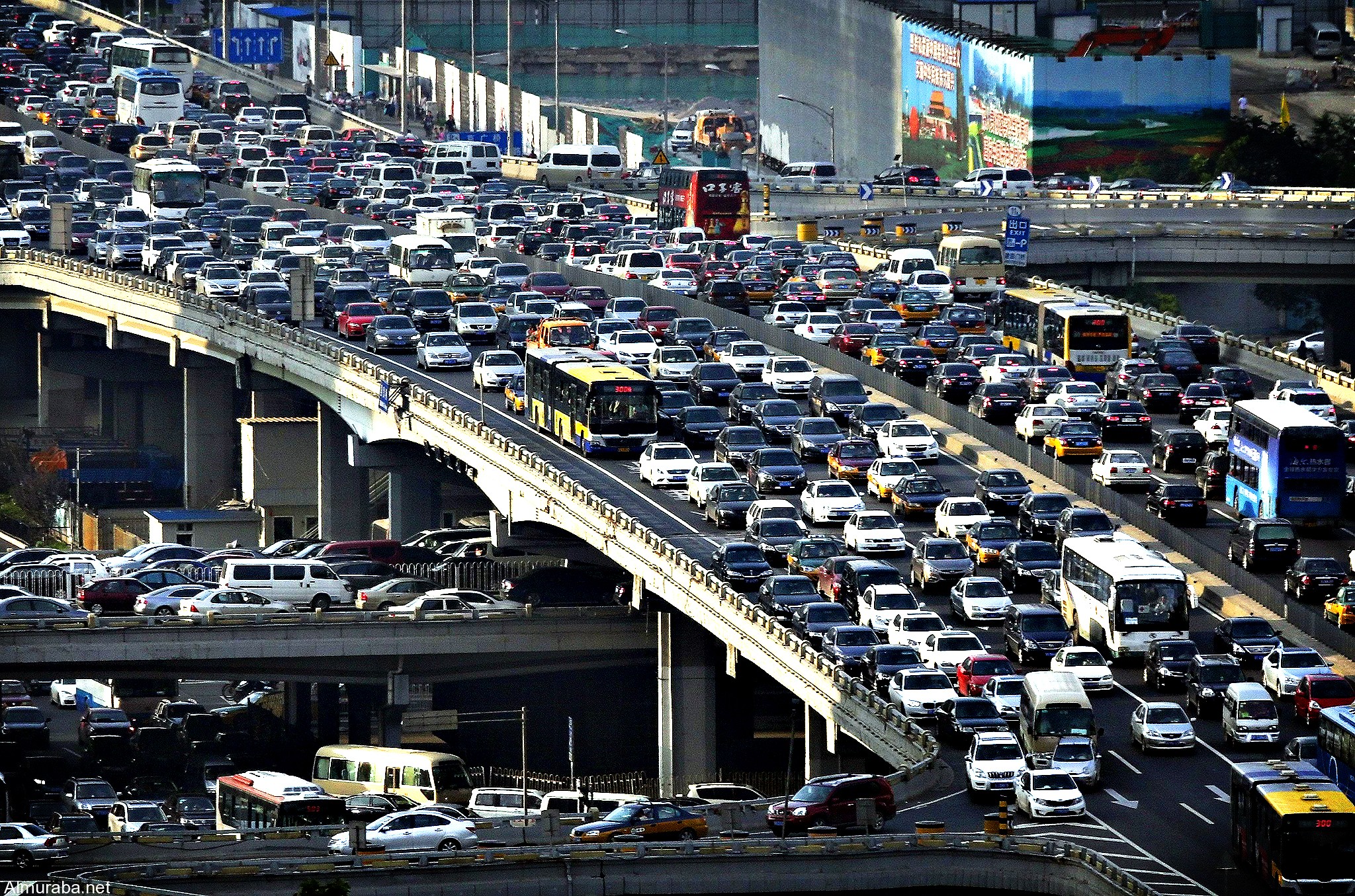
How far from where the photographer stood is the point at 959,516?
75062mm

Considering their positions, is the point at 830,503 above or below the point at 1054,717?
above

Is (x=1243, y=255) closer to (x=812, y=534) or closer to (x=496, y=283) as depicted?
(x=496, y=283)

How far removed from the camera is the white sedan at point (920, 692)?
60.6 meters

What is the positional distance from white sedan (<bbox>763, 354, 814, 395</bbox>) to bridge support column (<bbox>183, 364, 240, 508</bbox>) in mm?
45606

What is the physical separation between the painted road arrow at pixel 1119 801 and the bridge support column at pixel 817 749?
40.8 feet

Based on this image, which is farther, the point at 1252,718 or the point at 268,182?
the point at 268,182

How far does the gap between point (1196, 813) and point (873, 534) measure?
2031 cm

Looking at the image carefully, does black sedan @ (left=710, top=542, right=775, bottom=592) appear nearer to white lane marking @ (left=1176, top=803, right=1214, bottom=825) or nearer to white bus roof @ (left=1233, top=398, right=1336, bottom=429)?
white bus roof @ (left=1233, top=398, right=1336, bottom=429)

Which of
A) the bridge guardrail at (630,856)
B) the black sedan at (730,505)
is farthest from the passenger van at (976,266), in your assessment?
the bridge guardrail at (630,856)

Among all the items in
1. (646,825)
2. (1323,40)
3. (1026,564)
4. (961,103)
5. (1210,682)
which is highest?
(1323,40)

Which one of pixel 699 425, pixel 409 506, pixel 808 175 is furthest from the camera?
pixel 808 175

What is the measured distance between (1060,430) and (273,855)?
119 feet

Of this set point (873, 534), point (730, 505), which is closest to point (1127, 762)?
point (873, 534)

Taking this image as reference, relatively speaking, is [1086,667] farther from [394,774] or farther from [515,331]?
[515,331]
